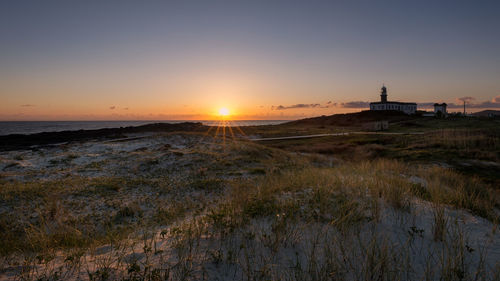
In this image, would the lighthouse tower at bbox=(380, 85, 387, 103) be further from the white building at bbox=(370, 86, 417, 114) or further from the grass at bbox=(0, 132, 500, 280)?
the grass at bbox=(0, 132, 500, 280)

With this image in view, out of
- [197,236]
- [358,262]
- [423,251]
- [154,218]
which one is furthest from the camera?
[154,218]

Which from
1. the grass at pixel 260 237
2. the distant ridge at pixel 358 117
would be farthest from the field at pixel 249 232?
the distant ridge at pixel 358 117

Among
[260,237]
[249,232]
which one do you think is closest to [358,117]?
[249,232]

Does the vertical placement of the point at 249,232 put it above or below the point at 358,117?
below

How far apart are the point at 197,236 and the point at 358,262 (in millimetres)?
2722


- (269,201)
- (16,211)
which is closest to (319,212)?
(269,201)

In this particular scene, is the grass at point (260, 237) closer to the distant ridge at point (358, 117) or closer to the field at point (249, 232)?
the field at point (249, 232)

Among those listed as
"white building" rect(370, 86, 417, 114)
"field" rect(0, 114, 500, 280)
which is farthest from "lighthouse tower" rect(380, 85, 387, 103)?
"field" rect(0, 114, 500, 280)

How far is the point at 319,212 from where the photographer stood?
527 centimetres

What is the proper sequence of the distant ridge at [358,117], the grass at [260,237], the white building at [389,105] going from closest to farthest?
the grass at [260,237] → the distant ridge at [358,117] → the white building at [389,105]

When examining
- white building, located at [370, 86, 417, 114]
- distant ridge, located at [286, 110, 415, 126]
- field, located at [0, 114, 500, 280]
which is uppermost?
white building, located at [370, 86, 417, 114]

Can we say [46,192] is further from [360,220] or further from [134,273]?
[360,220]

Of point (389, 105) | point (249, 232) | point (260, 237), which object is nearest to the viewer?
point (260, 237)

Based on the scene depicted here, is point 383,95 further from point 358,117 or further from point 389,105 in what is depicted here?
point 358,117
